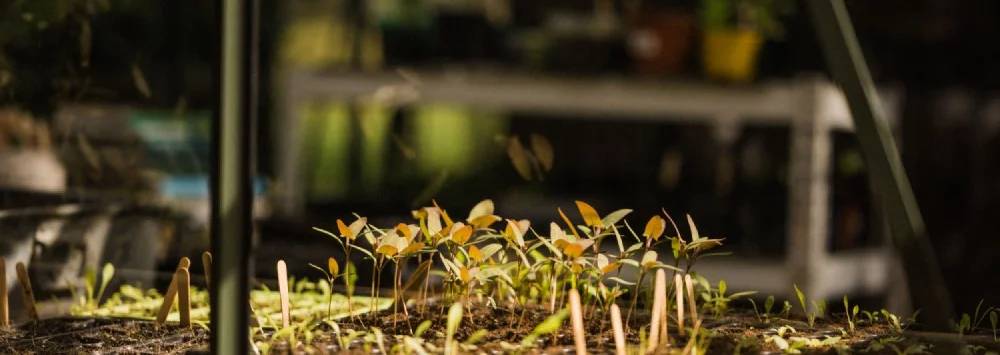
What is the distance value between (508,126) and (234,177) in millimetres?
3113

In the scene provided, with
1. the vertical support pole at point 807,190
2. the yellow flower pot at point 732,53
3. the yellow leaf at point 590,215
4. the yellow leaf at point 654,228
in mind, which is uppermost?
the yellow flower pot at point 732,53

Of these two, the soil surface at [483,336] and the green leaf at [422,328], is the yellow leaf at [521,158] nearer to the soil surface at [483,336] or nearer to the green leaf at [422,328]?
the soil surface at [483,336]

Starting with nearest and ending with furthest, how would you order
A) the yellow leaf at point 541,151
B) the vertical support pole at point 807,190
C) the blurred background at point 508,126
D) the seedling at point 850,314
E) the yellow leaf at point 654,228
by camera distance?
the yellow leaf at point 654,228 → the seedling at point 850,314 → the yellow leaf at point 541,151 → the blurred background at point 508,126 → the vertical support pole at point 807,190

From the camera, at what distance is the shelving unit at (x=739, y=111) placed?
9.30 ft

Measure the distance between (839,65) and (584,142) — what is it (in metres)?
2.84

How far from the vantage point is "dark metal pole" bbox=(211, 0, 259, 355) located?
2.81 ft

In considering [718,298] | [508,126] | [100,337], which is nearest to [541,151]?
[718,298]

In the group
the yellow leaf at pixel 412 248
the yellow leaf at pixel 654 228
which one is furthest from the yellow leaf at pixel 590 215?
the yellow leaf at pixel 412 248

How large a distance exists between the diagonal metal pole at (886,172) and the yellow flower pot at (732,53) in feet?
5.72

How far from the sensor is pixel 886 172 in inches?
43.3

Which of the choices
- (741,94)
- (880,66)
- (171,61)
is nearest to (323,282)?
(171,61)

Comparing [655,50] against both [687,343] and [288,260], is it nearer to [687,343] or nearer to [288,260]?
[288,260]

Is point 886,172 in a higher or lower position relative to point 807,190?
higher

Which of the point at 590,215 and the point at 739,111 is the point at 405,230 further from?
the point at 739,111
